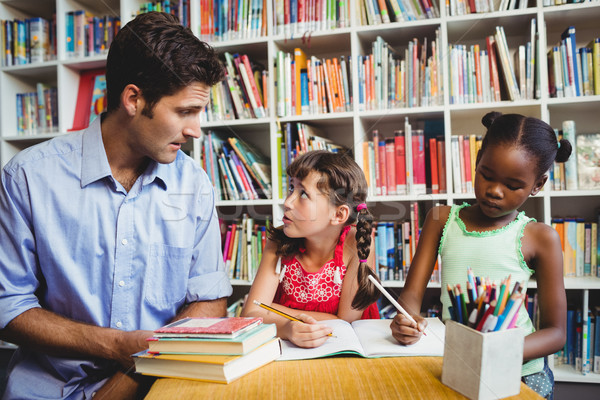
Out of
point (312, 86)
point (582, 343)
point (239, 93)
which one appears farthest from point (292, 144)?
point (582, 343)

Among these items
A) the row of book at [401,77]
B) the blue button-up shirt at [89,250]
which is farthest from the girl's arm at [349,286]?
the row of book at [401,77]

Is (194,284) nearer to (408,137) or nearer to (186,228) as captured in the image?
(186,228)

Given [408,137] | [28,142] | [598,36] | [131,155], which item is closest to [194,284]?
[131,155]

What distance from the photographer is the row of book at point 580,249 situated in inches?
77.7

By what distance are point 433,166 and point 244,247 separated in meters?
1.10

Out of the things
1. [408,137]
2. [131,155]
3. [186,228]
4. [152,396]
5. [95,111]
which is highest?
[95,111]

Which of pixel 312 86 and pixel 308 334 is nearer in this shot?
pixel 308 334

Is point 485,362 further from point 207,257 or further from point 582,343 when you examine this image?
point 582,343

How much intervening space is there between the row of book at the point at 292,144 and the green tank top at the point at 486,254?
45.0 inches

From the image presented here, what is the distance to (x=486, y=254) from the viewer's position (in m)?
1.11

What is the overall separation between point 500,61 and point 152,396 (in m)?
2.06

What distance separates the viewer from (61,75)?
254 cm

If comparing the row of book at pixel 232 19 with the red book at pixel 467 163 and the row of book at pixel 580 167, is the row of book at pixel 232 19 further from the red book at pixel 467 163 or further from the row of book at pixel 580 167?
the row of book at pixel 580 167

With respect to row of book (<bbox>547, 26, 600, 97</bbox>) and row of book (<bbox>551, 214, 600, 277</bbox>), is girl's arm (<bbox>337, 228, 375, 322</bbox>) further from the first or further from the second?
row of book (<bbox>547, 26, 600, 97</bbox>)
